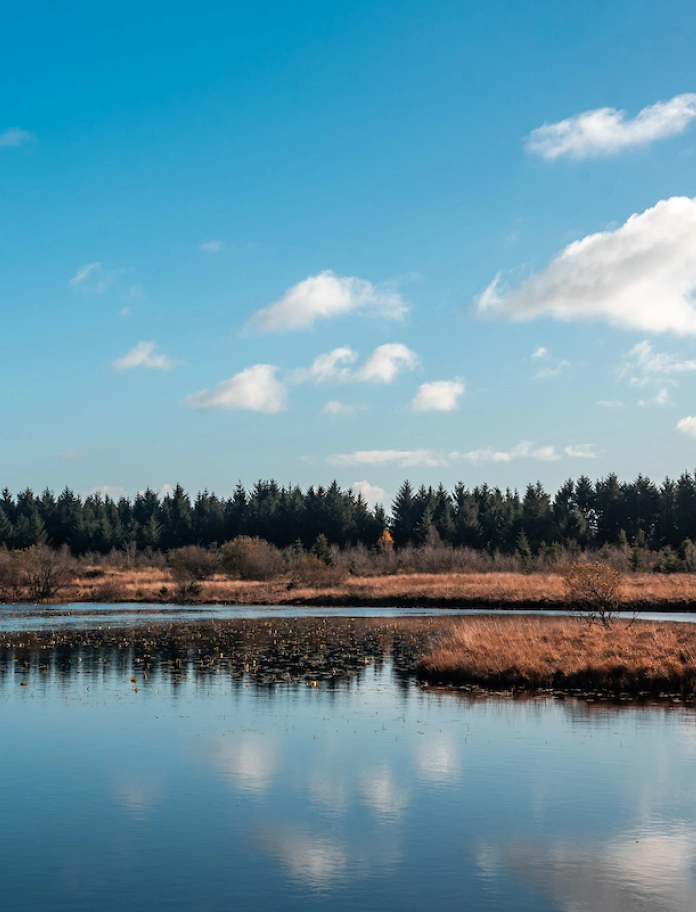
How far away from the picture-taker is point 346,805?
17.3 m

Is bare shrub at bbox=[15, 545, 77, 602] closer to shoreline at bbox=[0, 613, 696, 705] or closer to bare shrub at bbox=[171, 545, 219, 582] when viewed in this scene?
bare shrub at bbox=[171, 545, 219, 582]

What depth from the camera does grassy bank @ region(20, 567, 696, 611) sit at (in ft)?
247

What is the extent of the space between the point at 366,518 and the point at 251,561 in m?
60.4

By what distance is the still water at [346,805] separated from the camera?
42.5 feet

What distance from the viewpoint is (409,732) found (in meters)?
24.4

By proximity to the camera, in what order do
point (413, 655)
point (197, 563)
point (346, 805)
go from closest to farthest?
point (346, 805), point (413, 655), point (197, 563)

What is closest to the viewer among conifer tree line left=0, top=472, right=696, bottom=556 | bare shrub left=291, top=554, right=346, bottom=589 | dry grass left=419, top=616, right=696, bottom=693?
dry grass left=419, top=616, right=696, bottom=693

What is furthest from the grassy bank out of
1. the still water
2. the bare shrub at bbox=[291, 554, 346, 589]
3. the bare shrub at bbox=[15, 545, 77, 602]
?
the still water

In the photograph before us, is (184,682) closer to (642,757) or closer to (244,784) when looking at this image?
(244,784)

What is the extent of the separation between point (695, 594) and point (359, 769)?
2296 inches

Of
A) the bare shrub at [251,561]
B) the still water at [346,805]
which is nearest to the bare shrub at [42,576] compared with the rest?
the bare shrub at [251,561]

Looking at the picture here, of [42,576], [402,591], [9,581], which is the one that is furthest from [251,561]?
[9,581]

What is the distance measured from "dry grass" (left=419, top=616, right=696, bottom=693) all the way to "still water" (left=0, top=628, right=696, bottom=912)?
10.6 ft

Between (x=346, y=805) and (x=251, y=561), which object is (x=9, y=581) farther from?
(x=346, y=805)
